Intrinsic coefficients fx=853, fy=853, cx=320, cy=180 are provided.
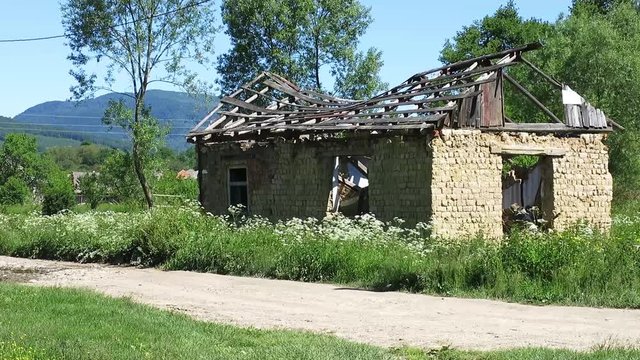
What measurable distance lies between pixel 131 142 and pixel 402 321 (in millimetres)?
28708

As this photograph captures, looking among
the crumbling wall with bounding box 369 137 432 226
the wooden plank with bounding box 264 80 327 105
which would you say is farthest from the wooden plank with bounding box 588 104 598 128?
→ the wooden plank with bounding box 264 80 327 105

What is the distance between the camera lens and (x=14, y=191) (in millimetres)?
A: 81375

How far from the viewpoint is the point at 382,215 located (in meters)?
21.2

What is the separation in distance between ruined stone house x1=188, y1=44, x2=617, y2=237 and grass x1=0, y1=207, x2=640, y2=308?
113cm

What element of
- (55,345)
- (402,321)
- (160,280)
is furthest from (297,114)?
(55,345)

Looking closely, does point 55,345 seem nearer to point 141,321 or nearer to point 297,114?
point 141,321

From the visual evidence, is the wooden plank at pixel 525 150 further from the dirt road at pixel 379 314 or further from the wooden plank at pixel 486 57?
the dirt road at pixel 379 314

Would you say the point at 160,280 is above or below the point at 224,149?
below

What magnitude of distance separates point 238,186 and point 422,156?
7.82 metres

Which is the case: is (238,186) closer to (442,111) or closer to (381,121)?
(381,121)

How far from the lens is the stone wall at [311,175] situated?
20.4 meters

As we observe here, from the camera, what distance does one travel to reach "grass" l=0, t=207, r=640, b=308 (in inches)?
515

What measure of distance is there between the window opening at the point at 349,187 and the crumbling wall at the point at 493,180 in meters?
3.54

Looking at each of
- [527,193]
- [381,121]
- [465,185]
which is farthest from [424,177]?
[527,193]
